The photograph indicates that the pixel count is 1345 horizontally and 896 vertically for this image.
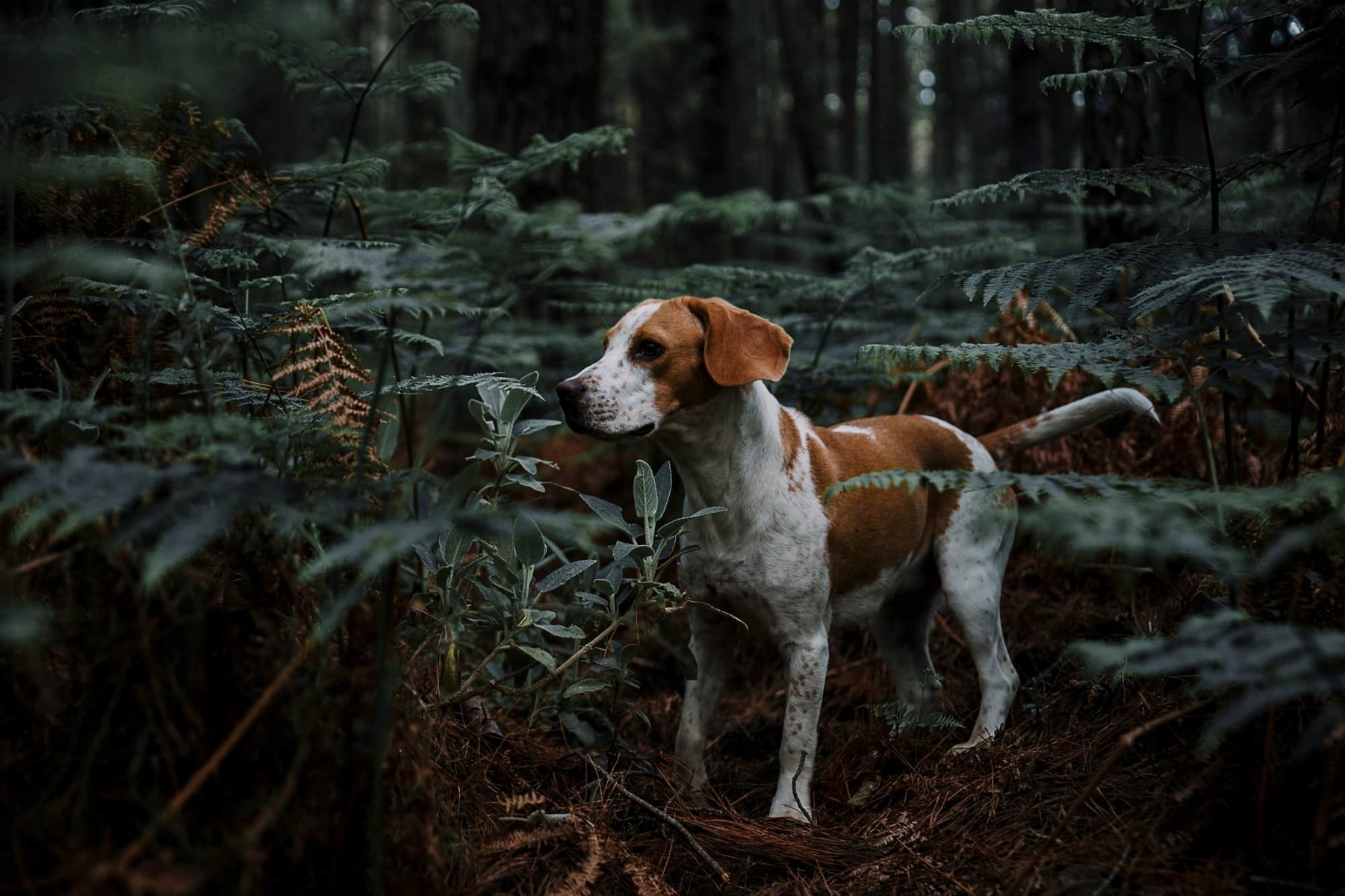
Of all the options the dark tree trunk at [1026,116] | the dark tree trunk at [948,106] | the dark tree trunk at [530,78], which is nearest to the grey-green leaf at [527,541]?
the dark tree trunk at [530,78]

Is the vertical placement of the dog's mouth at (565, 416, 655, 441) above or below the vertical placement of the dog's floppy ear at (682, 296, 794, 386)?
below

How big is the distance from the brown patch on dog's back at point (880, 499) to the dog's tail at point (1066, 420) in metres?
0.23

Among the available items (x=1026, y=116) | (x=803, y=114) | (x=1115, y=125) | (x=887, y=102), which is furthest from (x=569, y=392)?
(x=887, y=102)

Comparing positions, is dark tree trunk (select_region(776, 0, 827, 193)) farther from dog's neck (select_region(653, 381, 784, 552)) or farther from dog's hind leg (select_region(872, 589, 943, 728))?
dog's neck (select_region(653, 381, 784, 552))

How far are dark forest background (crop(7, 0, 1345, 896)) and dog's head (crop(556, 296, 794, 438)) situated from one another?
0.81 ft

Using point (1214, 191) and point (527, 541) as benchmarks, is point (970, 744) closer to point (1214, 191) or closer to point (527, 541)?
point (527, 541)

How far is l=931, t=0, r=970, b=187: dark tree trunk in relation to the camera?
25422mm

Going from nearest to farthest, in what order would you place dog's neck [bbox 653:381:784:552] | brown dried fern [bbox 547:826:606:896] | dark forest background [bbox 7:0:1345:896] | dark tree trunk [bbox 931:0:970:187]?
1. dark forest background [bbox 7:0:1345:896]
2. brown dried fern [bbox 547:826:606:896]
3. dog's neck [bbox 653:381:784:552]
4. dark tree trunk [bbox 931:0:970:187]

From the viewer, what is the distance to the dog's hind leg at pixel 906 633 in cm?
404

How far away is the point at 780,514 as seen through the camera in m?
3.37

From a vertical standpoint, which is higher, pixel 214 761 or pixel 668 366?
pixel 668 366

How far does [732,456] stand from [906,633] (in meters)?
1.36

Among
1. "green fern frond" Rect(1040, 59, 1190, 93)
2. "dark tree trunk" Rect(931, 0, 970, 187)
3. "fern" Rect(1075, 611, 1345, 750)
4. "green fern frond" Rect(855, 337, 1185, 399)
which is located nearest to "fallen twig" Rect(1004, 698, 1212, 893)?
"fern" Rect(1075, 611, 1345, 750)

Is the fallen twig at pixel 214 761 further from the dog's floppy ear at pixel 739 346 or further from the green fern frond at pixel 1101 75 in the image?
the green fern frond at pixel 1101 75
